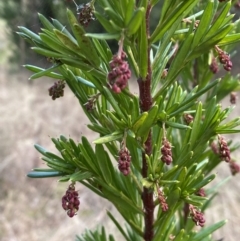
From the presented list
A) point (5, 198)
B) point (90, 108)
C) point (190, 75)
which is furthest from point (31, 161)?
point (90, 108)

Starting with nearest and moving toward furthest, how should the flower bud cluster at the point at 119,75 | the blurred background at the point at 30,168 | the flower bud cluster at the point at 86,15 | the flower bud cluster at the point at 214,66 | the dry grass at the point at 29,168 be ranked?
the flower bud cluster at the point at 119,75, the flower bud cluster at the point at 86,15, the flower bud cluster at the point at 214,66, the blurred background at the point at 30,168, the dry grass at the point at 29,168

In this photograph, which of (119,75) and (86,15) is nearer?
(119,75)

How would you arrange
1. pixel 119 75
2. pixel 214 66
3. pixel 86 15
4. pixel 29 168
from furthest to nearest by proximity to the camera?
pixel 29 168
pixel 214 66
pixel 86 15
pixel 119 75

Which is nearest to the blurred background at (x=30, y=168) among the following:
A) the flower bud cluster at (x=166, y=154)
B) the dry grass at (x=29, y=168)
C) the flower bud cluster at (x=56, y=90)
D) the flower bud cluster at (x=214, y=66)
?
the dry grass at (x=29, y=168)

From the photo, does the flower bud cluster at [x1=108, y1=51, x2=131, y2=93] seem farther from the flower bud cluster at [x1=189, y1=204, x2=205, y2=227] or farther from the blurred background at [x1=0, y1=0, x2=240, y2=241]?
the blurred background at [x1=0, y1=0, x2=240, y2=241]

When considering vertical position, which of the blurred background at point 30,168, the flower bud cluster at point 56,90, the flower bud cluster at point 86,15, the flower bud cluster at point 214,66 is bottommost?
the flower bud cluster at point 214,66

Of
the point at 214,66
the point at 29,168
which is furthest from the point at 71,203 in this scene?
the point at 29,168

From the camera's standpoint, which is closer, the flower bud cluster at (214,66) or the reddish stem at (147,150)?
the reddish stem at (147,150)

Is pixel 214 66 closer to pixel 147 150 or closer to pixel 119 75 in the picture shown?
pixel 147 150

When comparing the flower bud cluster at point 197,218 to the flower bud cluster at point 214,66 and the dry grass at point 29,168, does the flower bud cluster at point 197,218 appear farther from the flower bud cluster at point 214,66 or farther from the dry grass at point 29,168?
the dry grass at point 29,168
